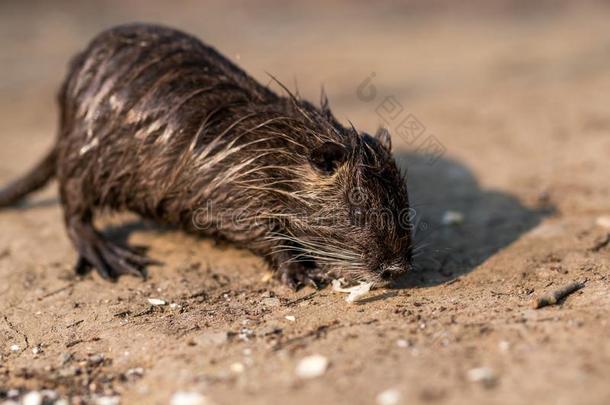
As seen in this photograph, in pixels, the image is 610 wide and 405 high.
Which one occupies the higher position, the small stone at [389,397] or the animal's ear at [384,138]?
the animal's ear at [384,138]

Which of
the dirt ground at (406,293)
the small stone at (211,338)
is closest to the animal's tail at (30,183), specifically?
the dirt ground at (406,293)

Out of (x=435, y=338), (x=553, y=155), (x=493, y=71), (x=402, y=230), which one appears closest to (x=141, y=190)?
(x=402, y=230)

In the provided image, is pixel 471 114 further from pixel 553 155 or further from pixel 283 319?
pixel 283 319

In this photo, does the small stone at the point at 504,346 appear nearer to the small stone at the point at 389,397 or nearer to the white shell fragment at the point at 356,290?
the small stone at the point at 389,397

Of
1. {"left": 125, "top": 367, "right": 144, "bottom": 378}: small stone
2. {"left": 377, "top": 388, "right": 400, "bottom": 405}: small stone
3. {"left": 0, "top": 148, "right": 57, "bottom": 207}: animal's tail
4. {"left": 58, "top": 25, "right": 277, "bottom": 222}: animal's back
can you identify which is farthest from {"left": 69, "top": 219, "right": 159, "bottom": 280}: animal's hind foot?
{"left": 377, "top": 388, "right": 400, "bottom": 405}: small stone

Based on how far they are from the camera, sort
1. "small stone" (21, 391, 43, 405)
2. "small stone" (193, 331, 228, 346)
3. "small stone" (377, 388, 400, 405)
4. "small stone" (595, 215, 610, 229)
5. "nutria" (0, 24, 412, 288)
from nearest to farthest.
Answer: "small stone" (377, 388, 400, 405) < "small stone" (21, 391, 43, 405) < "small stone" (193, 331, 228, 346) < "nutria" (0, 24, 412, 288) < "small stone" (595, 215, 610, 229)

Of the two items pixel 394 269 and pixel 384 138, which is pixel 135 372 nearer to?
→ pixel 394 269

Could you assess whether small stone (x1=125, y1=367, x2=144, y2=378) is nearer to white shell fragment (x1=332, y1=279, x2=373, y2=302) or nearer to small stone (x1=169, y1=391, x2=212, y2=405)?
small stone (x1=169, y1=391, x2=212, y2=405)
